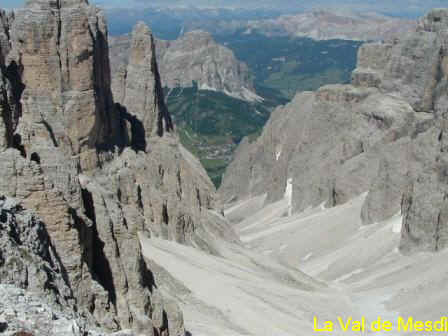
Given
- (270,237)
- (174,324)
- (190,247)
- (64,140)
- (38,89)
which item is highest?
(38,89)

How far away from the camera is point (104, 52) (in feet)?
166

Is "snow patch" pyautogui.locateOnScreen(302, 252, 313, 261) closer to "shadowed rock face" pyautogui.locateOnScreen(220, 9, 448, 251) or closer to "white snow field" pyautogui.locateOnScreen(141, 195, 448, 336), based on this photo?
"white snow field" pyautogui.locateOnScreen(141, 195, 448, 336)

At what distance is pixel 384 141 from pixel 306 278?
127 feet

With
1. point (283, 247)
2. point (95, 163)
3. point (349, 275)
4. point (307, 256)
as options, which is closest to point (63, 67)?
point (95, 163)

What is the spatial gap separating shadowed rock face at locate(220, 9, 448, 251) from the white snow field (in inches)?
138

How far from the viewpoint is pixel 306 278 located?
1989 inches

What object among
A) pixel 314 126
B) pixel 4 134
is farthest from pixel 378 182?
pixel 4 134

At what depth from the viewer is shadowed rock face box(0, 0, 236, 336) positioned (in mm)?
20016

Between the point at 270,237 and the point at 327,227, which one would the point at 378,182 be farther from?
the point at 270,237

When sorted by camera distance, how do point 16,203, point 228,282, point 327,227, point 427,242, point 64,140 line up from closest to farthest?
point 16,203
point 228,282
point 64,140
point 427,242
point 327,227

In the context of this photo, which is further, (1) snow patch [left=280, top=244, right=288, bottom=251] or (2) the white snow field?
(1) snow patch [left=280, top=244, right=288, bottom=251]

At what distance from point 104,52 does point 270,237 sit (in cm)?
3136

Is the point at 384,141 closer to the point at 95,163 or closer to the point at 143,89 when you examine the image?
the point at 143,89

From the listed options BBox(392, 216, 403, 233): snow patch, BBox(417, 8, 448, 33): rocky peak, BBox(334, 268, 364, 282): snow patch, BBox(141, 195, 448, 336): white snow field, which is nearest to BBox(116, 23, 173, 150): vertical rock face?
BBox(141, 195, 448, 336): white snow field
